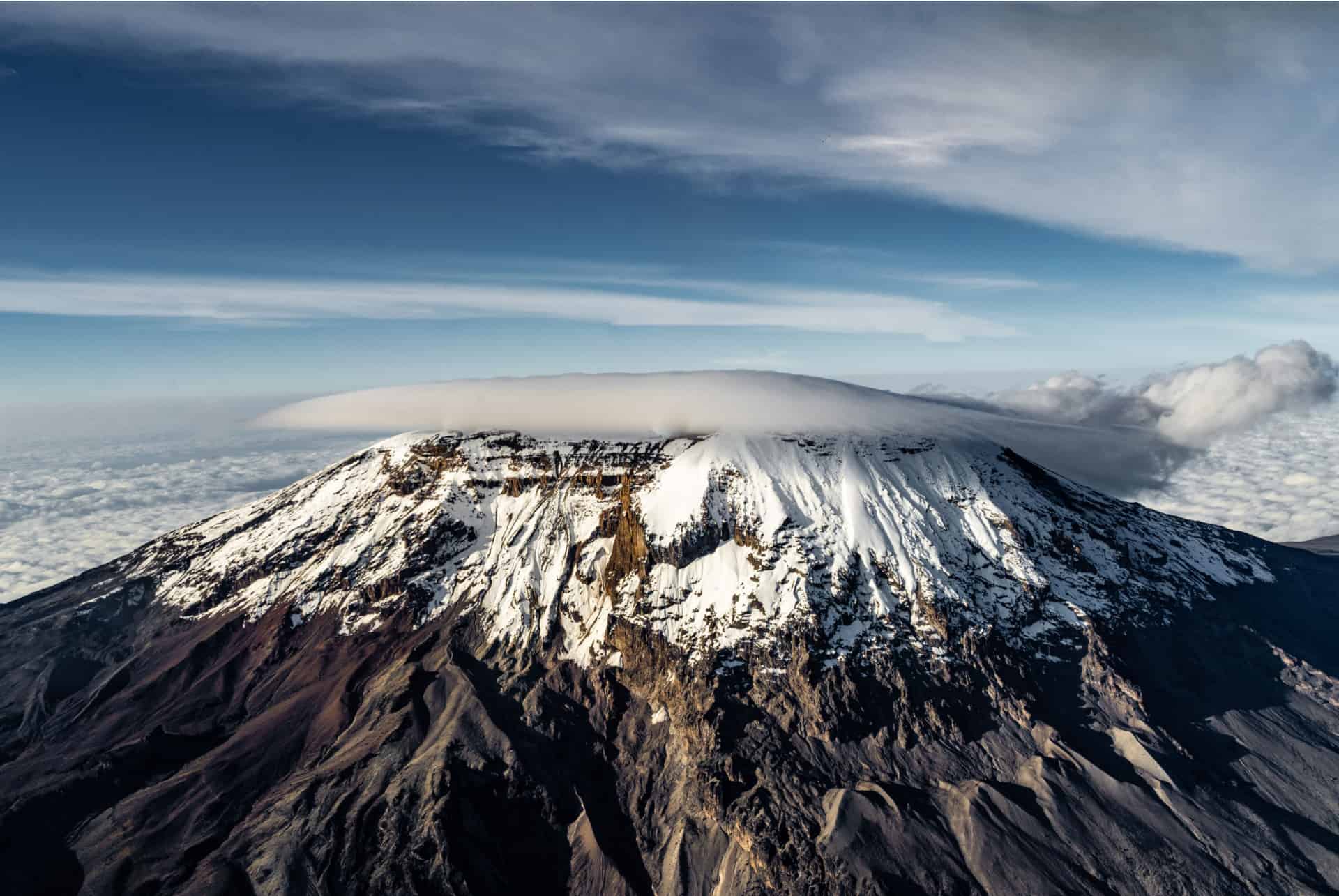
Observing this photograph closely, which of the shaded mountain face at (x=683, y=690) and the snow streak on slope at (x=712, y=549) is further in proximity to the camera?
the snow streak on slope at (x=712, y=549)

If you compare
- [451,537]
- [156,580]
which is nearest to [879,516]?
[451,537]

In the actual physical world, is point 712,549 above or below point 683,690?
above

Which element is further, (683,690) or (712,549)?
(712,549)

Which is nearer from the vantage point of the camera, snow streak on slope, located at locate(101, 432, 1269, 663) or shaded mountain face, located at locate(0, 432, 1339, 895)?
shaded mountain face, located at locate(0, 432, 1339, 895)
